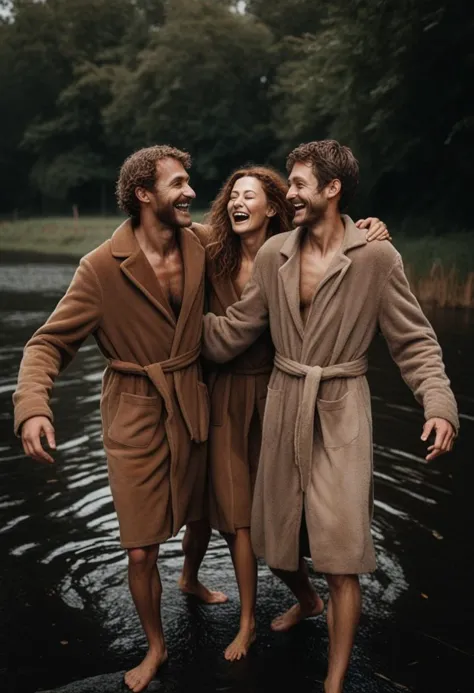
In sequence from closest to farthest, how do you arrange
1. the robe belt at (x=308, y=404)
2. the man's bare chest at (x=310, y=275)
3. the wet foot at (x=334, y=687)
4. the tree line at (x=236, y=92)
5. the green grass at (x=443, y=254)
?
1. the wet foot at (x=334, y=687)
2. the robe belt at (x=308, y=404)
3. the man's bare chest at (x=310, y=275)
4. the green grass at (x=443, y=254)
5. the tree line at (x=236, y=92)

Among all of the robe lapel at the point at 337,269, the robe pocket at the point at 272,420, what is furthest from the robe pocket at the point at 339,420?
the robe lapel at the point at 337,269

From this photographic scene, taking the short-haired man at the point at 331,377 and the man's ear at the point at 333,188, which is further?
the man's ear at the point at 333,188

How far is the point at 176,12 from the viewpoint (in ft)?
151

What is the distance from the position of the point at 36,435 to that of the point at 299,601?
5.09 ft

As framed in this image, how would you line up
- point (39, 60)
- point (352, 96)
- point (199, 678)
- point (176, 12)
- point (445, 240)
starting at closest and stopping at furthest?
point (199, 678)
point (445, 240)
point (352, 96)
point (176, 12)
point (39, 60)

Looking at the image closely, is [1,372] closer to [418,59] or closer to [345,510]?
[345,510]

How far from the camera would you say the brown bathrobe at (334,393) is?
3441 mm

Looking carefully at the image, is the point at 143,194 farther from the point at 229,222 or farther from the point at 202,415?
the point at 202,415

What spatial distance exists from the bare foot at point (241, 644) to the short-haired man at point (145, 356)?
0.92 feet

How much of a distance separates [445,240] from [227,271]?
17212mm

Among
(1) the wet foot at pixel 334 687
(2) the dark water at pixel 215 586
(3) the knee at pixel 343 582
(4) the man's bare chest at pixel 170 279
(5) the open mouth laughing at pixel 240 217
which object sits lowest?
(2) the dark water at pixel 215 586

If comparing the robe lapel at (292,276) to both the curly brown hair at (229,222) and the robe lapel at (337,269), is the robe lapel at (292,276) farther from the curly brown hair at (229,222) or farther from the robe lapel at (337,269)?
the curly brown hair at (229,222)

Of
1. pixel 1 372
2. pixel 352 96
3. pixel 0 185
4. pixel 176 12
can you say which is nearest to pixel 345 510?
pixel 1 372

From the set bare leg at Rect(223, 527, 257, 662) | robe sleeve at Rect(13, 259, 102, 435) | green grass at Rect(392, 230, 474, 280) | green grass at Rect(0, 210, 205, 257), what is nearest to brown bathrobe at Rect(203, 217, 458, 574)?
bare leg at Rect(223, 527, 257, 662)
